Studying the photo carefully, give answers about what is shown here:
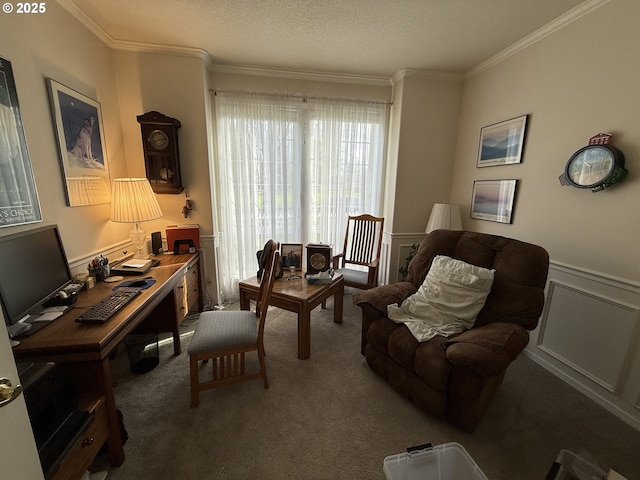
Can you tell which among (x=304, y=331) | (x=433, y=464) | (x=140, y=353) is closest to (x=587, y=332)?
(x=433, y=464)

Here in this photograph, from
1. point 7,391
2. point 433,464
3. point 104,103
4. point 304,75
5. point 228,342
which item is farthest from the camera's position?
point 304,75

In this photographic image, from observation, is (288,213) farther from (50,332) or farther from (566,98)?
(566,98)

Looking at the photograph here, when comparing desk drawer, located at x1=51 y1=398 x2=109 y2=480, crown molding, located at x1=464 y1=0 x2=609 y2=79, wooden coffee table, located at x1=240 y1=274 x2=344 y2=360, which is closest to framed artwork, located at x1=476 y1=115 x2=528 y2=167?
crown molding, located at x1=464 y1=0 x2=609 y2=79

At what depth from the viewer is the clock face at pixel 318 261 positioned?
2.51 metres

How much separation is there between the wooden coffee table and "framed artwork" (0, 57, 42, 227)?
1.41 m

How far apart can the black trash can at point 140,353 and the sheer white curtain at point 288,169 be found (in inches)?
45.0

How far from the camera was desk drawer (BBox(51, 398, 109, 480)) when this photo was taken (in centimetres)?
101

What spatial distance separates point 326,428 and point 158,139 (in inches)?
111

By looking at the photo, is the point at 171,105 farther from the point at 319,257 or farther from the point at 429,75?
the point at 429,75

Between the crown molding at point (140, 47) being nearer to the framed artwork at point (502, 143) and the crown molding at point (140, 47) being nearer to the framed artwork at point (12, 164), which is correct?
the framed artwork at point (12, 164)

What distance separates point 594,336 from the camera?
1.78 metres

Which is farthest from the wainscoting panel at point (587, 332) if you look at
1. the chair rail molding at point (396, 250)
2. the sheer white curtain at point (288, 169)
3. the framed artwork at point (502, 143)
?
the sheer white curtain at point (288, 169)

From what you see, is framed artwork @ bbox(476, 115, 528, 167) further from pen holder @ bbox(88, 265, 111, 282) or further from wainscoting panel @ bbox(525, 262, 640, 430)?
pen holder @ bbox(88, 265, 111, 282)

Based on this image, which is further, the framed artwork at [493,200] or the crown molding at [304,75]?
the crown molding at [304,75]
